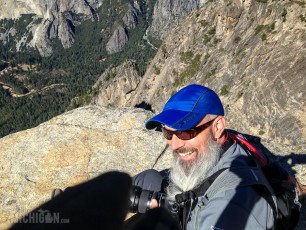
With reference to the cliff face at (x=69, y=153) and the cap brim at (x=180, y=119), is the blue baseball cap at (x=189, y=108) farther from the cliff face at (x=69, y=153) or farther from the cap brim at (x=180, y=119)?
the cliff face at (x=69, y=153)

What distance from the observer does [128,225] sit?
48.4 inches

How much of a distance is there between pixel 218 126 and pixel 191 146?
0.41 meters

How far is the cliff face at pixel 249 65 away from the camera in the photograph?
88.5ft

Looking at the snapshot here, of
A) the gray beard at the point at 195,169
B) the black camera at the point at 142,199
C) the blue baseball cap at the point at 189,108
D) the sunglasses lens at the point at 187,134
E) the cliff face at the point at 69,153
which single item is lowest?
the cliff face at the point at 69,153

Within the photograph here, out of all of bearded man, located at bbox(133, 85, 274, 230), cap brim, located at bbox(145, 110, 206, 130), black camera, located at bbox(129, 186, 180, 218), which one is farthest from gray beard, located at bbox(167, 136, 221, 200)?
cap brim, located at bbox(145, 110, 206, 130)

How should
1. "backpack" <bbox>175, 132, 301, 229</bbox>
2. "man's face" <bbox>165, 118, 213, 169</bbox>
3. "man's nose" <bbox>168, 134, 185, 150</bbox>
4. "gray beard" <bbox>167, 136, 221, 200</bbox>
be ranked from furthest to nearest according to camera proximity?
"man's nose" <bbox>168, 134, 185, 150</bbox>, "man's face" <bbox>165, 118, 213, 169</bbox>, "gray beard" <bbox>167, 136, 221, 200</bbox>, "backpack" <bbox>175, 132, 301, 229</bbox>

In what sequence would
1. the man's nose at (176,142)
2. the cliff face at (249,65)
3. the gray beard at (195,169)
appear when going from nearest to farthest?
the gray beard at (195,169)
the man's nose at (176,142)
the cliff face at (249,65)

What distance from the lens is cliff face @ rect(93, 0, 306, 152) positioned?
88.5ft

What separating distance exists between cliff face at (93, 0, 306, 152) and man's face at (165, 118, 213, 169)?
16.4 feet

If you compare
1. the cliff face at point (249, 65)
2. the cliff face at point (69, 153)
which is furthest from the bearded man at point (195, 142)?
the cliff face at point (249, 65)

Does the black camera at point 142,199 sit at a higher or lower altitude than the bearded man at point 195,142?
A: lower

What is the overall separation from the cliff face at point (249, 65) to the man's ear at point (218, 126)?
192 inches

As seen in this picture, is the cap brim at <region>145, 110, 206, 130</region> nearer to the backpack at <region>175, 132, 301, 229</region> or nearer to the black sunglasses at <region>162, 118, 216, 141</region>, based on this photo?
the black sunglasses at <region>162, 118, 216, 141</region>

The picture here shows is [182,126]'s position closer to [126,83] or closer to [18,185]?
[18,185]
